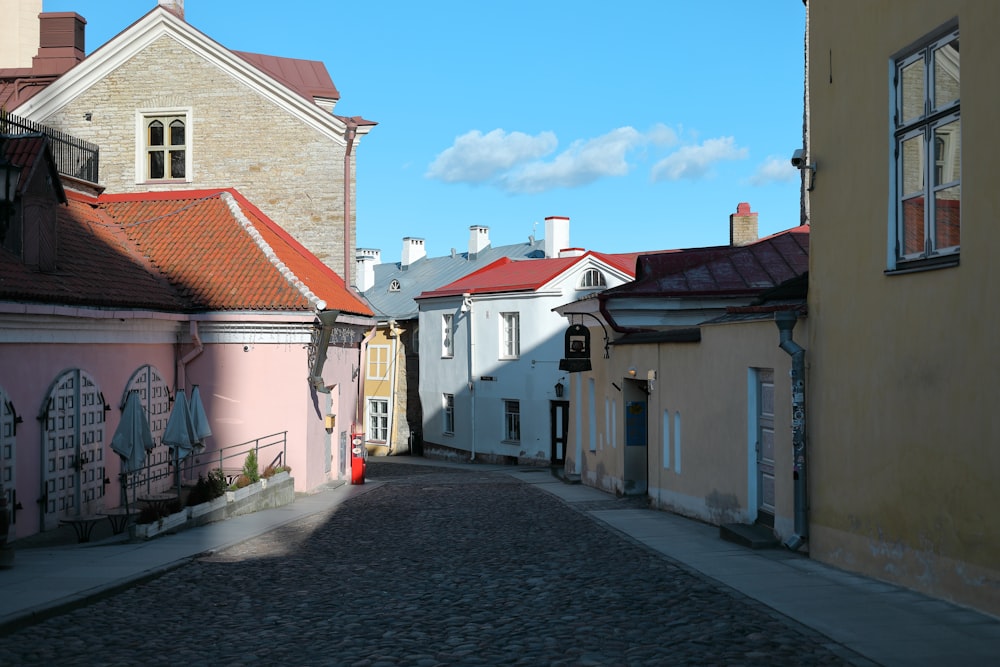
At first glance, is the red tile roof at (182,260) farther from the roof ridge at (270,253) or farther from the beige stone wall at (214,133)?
the beige stone wall at (214,133)

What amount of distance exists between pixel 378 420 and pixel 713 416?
33.9m

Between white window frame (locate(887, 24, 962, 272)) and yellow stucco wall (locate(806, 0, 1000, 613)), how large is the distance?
11 centimetres

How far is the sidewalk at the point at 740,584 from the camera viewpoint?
24.3 feet

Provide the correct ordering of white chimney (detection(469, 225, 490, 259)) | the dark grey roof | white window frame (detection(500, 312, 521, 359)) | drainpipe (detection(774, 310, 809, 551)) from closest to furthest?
drainpipe (detection(774, 310, 809, 551)), white window frame (detection(500, 312, 521, 359)), the dark grey roof, white chimney (detection(469, 225, 490, 259))

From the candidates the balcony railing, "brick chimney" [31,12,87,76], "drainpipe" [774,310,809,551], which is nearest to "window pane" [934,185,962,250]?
"drainpipe" [774,310,809,551]

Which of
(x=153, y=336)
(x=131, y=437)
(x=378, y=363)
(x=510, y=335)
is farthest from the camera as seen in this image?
(x=378, y=363)

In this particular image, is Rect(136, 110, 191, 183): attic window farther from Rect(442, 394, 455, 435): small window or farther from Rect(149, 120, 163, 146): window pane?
Rect(442, 394, 455, 435): small window

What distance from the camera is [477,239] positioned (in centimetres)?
5409

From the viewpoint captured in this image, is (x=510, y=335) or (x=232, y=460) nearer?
(x=232, y=460)

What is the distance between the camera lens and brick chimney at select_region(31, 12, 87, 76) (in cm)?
2994

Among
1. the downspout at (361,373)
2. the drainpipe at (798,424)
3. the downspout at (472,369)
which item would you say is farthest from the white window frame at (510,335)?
the drainpipe at (798,424)

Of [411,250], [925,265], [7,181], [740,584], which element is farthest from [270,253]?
[411,250]

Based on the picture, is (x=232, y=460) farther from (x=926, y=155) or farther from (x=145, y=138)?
(x=926, y=155)

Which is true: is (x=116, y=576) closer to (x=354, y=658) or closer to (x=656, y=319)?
(x=354, y=658)
